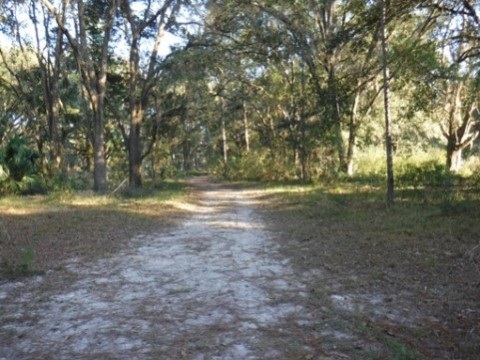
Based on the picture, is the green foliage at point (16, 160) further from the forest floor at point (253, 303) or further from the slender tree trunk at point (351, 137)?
the slender tree trunk at point (351, 137)

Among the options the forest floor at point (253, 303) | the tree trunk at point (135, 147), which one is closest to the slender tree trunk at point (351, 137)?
the tree trunk at point (135, 147)

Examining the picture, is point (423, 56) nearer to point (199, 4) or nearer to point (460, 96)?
point (199, 4)

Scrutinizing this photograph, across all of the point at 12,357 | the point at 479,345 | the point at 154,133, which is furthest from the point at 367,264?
the point at 154,133

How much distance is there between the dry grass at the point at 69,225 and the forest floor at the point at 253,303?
43 centimetres

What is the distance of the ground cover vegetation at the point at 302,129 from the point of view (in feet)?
25.0

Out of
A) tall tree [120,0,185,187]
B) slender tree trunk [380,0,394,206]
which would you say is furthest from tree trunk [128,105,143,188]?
slender tree trunk [380,0,394,206]

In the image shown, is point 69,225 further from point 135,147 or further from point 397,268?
point 135,147

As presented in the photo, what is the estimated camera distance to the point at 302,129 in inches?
859

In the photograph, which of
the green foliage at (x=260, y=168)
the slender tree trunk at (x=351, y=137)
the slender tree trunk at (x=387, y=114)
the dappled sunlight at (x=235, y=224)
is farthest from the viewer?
the green foliage at (x=260, y=168)

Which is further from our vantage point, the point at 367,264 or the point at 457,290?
the point at 367,264

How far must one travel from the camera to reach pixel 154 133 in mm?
23156

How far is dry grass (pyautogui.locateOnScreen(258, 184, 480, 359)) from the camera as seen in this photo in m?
4.20

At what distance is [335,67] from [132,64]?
9217 millimetres

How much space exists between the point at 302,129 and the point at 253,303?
1728 cm
